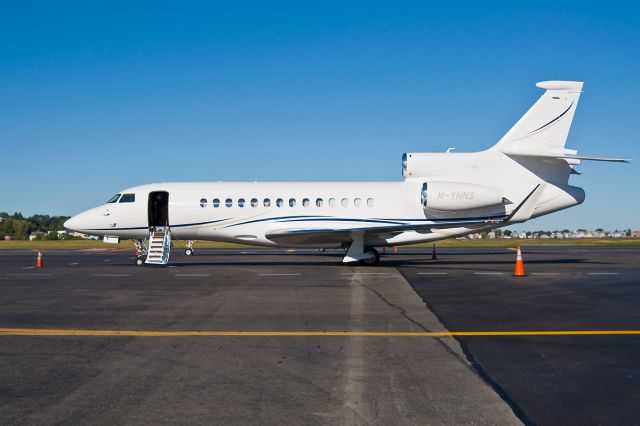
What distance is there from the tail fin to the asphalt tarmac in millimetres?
10198

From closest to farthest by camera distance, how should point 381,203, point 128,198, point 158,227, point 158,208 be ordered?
1. point 381,203
2. point 158,227
3. point 128,198
4. point 158,208

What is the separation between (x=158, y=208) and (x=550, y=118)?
16.2 m

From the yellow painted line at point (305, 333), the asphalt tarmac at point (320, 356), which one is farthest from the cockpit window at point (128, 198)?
the yellow painted line at point (305, 333)

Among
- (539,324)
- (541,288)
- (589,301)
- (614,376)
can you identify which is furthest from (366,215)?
(614,376)

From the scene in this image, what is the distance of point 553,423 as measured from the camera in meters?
5.14

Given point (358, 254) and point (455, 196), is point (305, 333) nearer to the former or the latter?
point (358, 254)

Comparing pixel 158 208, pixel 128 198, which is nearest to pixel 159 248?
pixel 158 208

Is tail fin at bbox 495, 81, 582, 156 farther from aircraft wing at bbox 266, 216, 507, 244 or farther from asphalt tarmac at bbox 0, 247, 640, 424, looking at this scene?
asphalt tarmac at bbox 0, 247, 640, 424

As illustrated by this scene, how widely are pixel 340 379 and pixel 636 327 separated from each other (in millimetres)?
5713

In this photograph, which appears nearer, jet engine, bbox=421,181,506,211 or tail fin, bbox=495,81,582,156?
jet engine, bbox=421,181,506,211

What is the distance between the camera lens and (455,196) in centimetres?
2358

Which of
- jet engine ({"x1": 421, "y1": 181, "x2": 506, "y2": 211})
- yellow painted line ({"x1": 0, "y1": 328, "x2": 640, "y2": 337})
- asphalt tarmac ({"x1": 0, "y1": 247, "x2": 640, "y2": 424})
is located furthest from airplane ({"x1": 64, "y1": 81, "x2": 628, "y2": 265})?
yellow painted line ({"x1": 0, "y1": 328, "x2": 640, "y2": 337})

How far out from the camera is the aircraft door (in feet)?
84.3

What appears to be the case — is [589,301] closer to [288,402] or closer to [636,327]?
[636,327]
